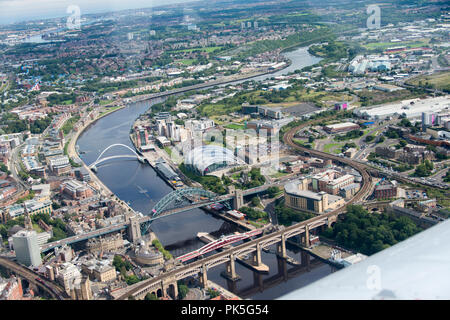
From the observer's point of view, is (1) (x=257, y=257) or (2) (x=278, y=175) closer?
(1) (x=257, y=257)

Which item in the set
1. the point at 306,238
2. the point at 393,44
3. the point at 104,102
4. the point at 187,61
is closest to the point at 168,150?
the point at 306,238

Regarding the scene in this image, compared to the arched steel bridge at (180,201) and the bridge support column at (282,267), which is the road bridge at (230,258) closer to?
the bridge support column at (282,267)

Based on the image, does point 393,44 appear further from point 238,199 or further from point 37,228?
point 37,228

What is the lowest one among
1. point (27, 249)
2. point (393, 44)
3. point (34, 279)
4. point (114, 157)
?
point (114, 157)

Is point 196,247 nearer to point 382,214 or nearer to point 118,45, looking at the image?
point 382,214

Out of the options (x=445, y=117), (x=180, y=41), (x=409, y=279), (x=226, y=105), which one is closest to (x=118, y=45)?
(x=180, y=41)

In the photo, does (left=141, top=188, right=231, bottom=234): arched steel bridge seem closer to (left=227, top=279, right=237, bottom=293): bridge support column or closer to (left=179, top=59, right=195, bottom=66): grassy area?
(left=227, top=279, right=237, bottom=293): bridge support column

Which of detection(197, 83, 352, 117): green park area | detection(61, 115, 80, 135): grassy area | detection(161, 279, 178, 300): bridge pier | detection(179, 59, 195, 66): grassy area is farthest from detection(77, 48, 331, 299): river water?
detection(179, 59, 195, 66): grassy area
